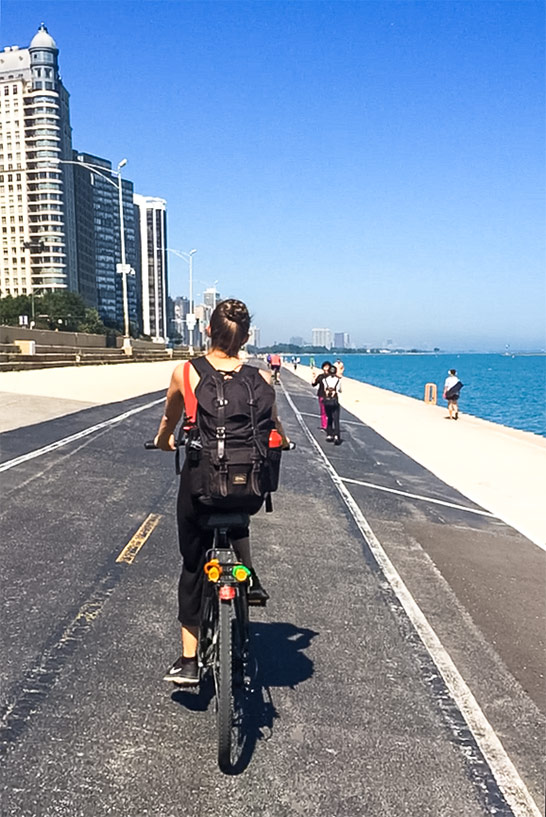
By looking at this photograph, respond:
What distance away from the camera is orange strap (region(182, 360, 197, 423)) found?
3504 mm

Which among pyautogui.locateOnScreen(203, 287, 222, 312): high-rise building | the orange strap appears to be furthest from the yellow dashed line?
pyautogui.locateOnScreen(203, 287, 222, 312): high-rise building

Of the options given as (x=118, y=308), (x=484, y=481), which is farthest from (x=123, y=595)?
(x=118, y=308)

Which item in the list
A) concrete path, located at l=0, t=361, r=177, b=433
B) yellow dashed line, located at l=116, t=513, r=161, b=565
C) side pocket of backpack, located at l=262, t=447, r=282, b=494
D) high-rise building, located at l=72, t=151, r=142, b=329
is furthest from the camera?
high-rise building, located at l=72, t=151, r=142, b=329

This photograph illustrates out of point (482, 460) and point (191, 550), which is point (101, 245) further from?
point (191, 550)

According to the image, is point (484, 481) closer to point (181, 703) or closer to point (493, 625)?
point (493, 625)

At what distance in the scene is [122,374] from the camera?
126 feet

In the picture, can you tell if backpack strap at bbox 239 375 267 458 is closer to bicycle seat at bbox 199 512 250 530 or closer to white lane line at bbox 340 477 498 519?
bicycle seat at bbox 199 512 250 530

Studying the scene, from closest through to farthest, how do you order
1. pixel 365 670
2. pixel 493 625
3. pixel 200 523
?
pixel 200 523, pixel 365 670, pixel 493 625

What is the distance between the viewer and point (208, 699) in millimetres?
4012

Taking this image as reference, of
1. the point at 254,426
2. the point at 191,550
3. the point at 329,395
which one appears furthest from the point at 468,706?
the point at 329,395

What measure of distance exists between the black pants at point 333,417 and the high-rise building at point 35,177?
137 metres

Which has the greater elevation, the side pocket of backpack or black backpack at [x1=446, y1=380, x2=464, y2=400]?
the side pocket of backpack

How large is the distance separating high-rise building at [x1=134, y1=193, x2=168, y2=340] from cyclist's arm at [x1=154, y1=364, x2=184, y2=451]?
13643 centimetres

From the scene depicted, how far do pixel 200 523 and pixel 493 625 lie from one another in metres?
3.01
